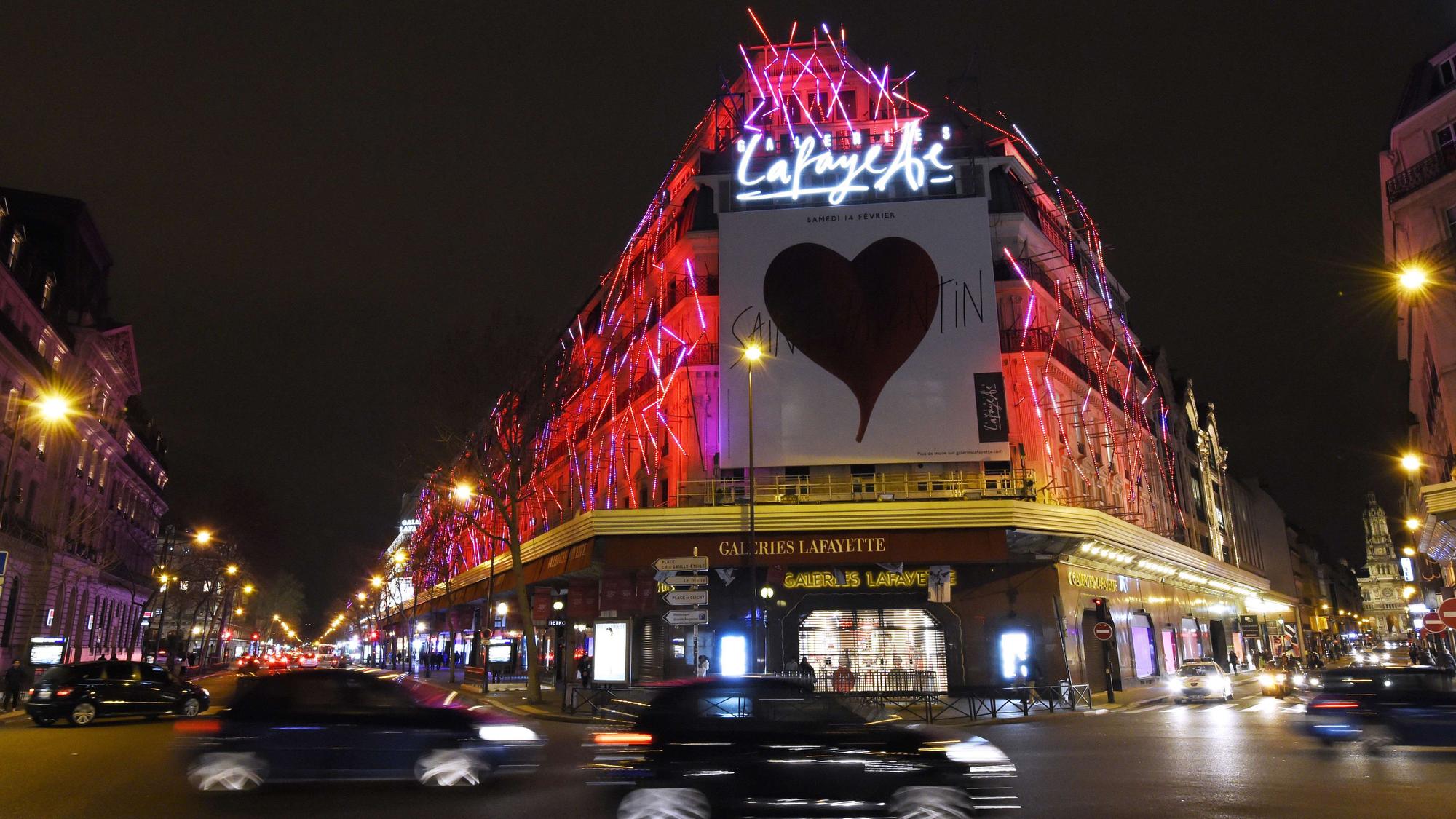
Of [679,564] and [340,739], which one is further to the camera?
[679,564]

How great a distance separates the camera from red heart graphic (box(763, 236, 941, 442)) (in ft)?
112

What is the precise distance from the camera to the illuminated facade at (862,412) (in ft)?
99.6

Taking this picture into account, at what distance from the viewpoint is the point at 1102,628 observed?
90.7 ft

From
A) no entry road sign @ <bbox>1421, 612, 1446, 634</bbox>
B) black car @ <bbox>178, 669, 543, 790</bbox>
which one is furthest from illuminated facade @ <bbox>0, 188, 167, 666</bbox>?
no entry road sign @ <bbox>1421, 612, 1446, 634</bbox>

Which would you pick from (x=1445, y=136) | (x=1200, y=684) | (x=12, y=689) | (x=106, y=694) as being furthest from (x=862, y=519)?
(x=12, y=689)

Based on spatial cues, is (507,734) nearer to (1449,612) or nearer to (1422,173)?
(1449,612)

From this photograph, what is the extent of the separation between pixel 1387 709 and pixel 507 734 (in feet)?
48.8

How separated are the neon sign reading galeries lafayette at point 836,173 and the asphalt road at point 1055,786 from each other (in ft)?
79.4

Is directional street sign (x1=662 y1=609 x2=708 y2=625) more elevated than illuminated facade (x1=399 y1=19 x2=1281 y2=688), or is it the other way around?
illuminated facade (x1=399 y1=19 x2=1281 y2=688)

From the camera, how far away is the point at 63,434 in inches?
1924

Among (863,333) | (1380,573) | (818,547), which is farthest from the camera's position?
(1380,573)

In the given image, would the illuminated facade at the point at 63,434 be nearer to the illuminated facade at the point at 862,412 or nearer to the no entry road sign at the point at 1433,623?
the illuminated facade at the point at 862,412

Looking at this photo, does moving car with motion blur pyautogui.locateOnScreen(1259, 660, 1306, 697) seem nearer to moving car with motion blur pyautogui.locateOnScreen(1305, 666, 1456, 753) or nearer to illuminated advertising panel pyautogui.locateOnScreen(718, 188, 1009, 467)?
illuminated advertising panel pyautogui.locateOnScreen(718, 188, 1009, 467)

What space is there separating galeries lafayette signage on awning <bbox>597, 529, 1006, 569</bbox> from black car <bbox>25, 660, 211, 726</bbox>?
13.0 metres
